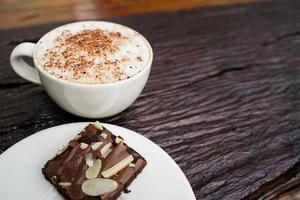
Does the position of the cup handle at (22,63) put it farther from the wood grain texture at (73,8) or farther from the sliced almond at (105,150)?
the wood grain texture at (73,8)

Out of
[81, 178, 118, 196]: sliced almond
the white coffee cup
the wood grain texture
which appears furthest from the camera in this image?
the wood grain texture

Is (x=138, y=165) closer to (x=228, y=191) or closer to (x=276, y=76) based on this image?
(x=228, y=191)

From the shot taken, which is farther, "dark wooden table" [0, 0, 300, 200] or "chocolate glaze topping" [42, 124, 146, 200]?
"dark wooden table" [0, 0, 300, 200]

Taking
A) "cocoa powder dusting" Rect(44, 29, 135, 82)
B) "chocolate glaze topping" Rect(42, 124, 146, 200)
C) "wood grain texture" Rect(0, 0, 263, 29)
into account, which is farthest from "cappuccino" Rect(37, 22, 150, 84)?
"wood grain texture" Rect(0, 0, 263, 29)

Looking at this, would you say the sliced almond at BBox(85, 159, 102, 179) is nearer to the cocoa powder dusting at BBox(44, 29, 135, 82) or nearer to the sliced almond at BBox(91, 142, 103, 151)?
the sliced almond at BBox(91, 142, 103, 151)

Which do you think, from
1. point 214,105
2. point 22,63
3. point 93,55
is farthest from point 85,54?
point 214,105

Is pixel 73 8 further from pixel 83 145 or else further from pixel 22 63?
pixel 83 145
